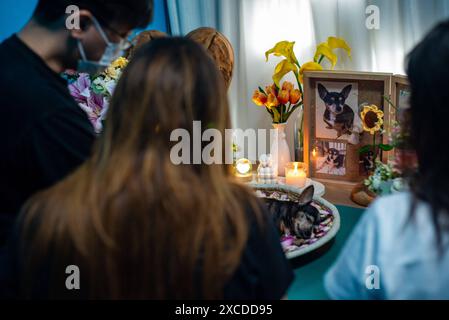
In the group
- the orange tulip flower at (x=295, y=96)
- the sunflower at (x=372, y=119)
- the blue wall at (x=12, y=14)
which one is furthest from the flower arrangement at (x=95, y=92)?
the sunflower at (x=372, y=119)

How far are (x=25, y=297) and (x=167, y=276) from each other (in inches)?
9.3

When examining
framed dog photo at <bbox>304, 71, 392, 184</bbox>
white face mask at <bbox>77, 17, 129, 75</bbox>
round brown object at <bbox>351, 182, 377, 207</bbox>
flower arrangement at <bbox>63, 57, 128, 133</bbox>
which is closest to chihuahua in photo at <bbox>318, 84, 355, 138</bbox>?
framed dog photo at <bbox>304, 71, 392, 184</bbox>

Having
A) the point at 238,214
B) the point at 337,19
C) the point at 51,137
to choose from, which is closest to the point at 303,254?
the point at 238,214

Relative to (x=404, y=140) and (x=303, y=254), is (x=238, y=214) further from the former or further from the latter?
(x=303, y=254)

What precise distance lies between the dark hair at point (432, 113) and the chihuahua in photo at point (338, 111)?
1.05m

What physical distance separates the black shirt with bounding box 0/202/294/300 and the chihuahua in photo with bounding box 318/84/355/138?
3.50ft

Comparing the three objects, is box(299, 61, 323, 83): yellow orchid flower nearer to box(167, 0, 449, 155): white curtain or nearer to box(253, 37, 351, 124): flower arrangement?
box(253, 37, 351, 124): flower arrangement

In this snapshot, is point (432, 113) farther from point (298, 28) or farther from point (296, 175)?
point (298, 28)

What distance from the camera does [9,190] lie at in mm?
1071

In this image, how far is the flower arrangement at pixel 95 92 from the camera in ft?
5.93

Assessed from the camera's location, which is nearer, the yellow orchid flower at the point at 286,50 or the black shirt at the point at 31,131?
the black shirt at the point at 31,131

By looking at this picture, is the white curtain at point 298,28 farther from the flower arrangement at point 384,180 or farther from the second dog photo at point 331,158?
the flower arrangement at point 384,180

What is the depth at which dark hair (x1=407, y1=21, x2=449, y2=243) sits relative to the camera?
31.6 inches
